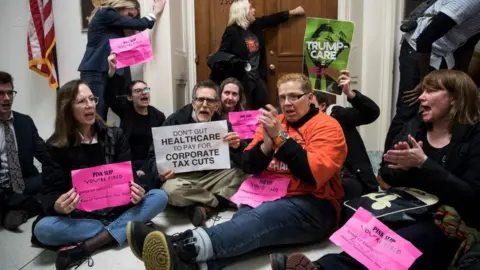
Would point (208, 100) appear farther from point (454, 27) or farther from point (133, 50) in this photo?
point (454, 27)

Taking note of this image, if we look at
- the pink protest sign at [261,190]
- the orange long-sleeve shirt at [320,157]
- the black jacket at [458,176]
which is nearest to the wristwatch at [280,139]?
the orange long-sleeve shirt at [320,157]

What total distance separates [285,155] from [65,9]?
311 cm

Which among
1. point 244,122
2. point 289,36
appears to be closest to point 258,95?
point 289,36

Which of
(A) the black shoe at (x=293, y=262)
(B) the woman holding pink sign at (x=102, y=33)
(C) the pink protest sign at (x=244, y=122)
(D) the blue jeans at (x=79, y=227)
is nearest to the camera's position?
(A) the black shoe at (x=293, y=262)

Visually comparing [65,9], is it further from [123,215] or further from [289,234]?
[289,234]

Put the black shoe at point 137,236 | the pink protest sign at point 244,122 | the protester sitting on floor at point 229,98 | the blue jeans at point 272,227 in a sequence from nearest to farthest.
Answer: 1. the black shoe at point 137,236
2. the blue jeans at point 272,227
3. the pink protest sign at point 244,122
4. the protester sitting on floor at point 229,98

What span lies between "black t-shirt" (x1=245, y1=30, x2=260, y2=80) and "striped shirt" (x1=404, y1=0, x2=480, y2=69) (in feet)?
4.86

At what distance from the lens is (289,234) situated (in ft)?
5.93

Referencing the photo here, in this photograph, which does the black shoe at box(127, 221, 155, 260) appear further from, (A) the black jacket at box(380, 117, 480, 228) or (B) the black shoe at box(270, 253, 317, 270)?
(A) the black jacket at box(380, 117, 480, 228)

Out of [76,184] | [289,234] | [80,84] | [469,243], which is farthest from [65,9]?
[469,243]

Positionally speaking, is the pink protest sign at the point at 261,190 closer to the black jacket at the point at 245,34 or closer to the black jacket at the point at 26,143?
the black jacket at the point at 26,143

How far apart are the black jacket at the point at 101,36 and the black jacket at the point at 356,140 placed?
76.1 inches

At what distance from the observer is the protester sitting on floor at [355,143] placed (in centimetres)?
221

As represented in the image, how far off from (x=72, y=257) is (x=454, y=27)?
2.38 m
